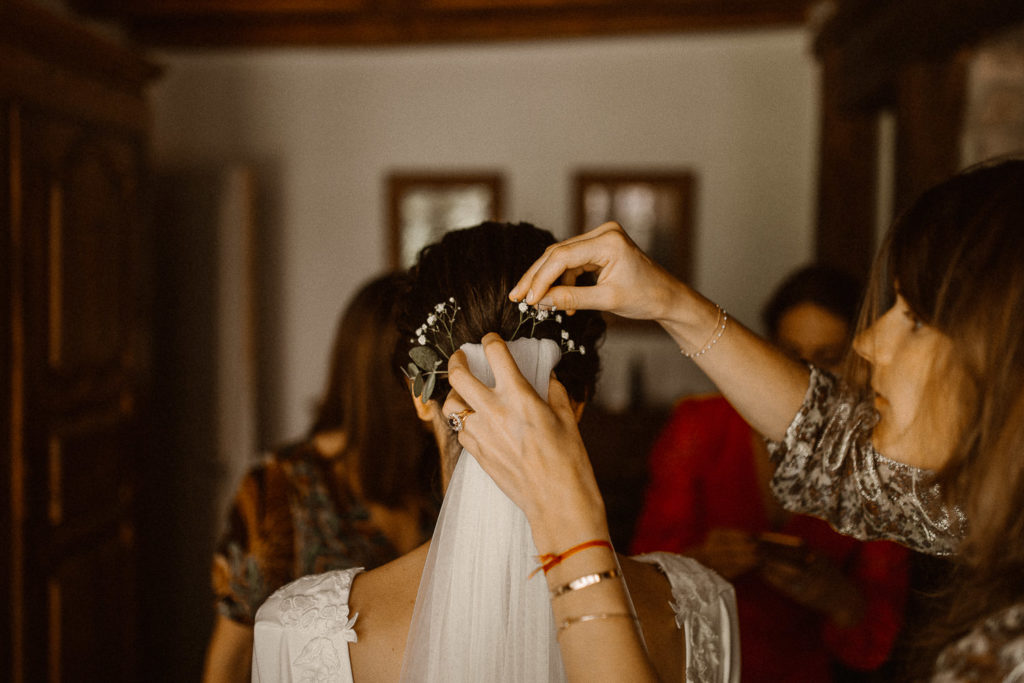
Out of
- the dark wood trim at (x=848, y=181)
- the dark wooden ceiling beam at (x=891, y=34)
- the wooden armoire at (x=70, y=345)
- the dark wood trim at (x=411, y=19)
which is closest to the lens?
the dark wooden ceiling beam at (x=891, y=34)

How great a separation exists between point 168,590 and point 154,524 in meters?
0.89

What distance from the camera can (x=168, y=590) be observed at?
3492 millimetres

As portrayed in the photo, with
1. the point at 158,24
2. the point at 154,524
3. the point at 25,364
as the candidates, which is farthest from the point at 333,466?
the point at 158,24

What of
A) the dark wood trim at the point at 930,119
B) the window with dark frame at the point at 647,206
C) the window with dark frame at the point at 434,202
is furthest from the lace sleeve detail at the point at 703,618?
the window with dark frame at the point at 434,202

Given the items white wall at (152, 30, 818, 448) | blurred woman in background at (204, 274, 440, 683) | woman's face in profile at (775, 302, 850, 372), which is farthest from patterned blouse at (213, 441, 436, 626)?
white wall at (152, 30, 818, 448)

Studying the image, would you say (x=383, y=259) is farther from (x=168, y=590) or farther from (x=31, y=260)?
(x=168, y=590)

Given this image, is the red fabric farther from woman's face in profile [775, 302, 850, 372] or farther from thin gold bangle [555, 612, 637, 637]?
thin gold bangle [555, 612, 637, 637]

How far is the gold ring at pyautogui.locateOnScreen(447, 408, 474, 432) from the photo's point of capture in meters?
0.83

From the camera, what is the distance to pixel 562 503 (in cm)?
76

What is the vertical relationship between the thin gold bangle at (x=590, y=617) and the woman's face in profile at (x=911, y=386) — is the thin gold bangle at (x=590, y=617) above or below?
below

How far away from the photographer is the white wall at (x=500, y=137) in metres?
3.37

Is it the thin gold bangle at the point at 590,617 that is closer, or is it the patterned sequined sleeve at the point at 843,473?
the thin gold bangle at the point at 590,617

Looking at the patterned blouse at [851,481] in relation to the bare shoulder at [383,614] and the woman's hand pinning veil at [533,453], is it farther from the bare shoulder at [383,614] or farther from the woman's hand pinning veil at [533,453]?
the bare shoulder at [383,614]

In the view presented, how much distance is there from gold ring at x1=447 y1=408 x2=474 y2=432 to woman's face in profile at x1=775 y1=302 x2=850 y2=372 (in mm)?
1255
